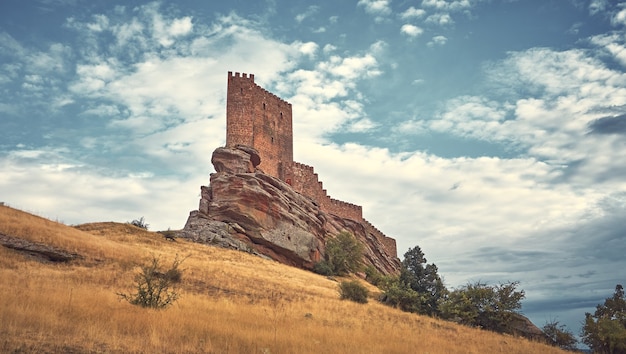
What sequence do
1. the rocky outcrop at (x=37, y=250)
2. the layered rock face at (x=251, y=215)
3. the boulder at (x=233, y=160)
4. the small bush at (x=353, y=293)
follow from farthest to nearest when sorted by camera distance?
the boulder at (x=233, y=160) < the layered rock face at (x=251, y=215) < the small bush at (x=353, y=293) < the rocky outcrop at (x=37, y=250)

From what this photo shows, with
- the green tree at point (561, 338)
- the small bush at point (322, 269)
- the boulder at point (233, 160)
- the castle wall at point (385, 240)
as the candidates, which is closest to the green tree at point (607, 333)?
the green tree at point (561, 338)

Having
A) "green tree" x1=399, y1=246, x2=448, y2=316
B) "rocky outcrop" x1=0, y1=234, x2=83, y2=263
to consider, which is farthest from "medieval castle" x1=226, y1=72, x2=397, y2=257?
"rocky outcrop" x1=0, y1=234, x2=83, y2=263

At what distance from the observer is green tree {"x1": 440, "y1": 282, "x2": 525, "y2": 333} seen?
26906 millimetres

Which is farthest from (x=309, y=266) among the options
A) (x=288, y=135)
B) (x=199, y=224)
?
(x=288, y=135)

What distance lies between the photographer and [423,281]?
3238cm

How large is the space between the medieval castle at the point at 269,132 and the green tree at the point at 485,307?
3012 cm

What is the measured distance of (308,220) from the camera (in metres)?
52.4

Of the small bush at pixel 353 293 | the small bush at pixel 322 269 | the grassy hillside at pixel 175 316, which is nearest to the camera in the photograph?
the grassy hillside at pixel 175 316

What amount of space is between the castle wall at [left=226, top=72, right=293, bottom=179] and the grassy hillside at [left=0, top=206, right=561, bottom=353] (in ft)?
85.8

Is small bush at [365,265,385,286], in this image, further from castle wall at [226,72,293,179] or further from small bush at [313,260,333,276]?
castle wall at [226,72,293,179]

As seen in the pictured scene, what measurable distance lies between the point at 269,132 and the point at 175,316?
43904 mm

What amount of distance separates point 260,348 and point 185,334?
1933mm

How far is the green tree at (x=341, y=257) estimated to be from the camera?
48394 millimetres

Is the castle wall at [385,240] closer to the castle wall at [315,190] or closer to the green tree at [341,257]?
the castle wall at [315,190]
